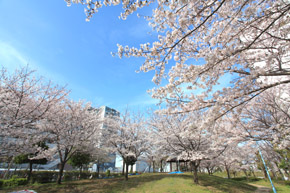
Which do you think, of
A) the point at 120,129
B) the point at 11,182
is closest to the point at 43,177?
the point at 11,182

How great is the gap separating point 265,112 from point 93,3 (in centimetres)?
1019

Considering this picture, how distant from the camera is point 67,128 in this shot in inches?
418

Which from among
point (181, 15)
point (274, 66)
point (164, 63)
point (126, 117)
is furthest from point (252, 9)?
point (126, 117)

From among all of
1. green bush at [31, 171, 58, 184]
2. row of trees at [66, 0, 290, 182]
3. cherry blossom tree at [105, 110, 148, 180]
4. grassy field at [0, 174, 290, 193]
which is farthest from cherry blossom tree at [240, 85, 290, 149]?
green bush at [31, 171, 58, 184]

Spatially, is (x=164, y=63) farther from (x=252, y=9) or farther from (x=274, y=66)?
(x=274, y=66)

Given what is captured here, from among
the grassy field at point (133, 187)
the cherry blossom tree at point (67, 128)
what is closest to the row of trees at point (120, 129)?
the cherry blossom tree at point (67, 128)

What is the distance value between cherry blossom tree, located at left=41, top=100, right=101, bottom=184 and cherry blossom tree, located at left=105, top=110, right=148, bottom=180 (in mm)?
3562

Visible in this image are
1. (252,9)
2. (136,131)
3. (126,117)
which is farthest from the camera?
(126,117)

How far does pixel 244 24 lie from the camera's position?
288 centimetres

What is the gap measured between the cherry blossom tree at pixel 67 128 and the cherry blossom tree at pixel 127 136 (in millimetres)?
3562

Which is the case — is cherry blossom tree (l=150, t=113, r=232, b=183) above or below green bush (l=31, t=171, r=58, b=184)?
above

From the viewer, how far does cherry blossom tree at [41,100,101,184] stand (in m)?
10.1

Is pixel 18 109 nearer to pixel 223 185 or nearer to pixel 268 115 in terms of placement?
pixel 268 115

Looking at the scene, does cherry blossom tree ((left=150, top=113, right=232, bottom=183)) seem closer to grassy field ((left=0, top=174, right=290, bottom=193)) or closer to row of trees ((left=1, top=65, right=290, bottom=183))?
row of trees ((left=1, top=65, right=290, bottom=183))
